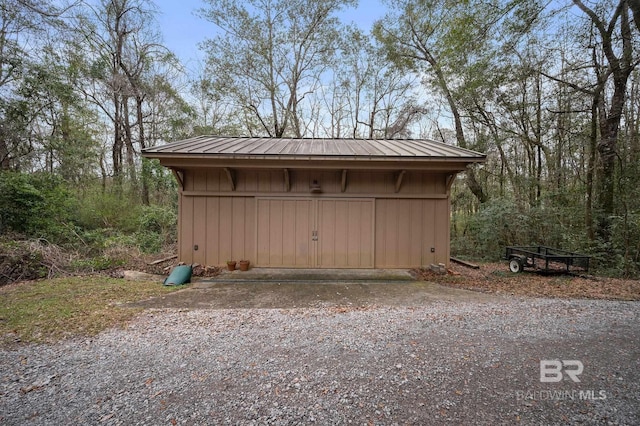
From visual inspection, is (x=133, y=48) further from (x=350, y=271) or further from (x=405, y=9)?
(x=350, y=271)

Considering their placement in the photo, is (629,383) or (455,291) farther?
(455,291)

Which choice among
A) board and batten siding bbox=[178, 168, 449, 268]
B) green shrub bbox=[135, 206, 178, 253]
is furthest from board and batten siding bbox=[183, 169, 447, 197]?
green shrub bbox=[135, 206, 178, 253]

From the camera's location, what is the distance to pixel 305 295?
13.4ft

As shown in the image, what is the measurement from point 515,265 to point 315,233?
4.61m

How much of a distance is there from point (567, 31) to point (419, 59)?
5.88m

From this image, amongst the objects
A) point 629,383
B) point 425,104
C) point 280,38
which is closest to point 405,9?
point 425,104

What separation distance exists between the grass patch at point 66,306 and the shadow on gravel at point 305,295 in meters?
0.39

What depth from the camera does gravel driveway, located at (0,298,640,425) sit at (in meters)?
1.63

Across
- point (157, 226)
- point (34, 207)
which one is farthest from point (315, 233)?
point (34, 207)

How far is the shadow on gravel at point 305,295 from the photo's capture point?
12.0ft

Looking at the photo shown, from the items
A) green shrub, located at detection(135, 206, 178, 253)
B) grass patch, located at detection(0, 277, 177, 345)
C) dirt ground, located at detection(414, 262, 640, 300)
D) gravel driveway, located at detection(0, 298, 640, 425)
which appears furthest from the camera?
green shrub, located at detection(135, 206, 178, 253)

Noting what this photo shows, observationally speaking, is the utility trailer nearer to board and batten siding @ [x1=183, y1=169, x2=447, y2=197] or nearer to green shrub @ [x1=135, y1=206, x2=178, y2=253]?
board and batten siding @ [x1=183, y1=169, x2=447, y2=197]

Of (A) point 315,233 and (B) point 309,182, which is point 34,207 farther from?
(A) point 315,233

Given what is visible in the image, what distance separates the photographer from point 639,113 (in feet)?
23.1
